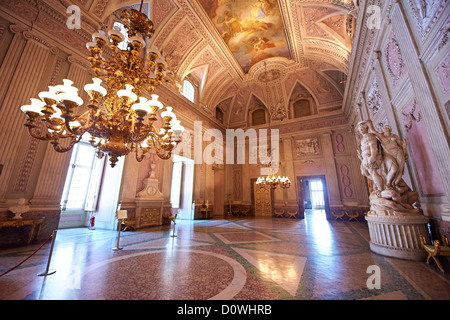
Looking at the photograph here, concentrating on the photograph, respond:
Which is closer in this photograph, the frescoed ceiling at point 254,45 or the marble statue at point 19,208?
the marble statue at point 19,208

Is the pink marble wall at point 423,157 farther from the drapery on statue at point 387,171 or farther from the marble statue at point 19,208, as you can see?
the marble statue at point 19,208

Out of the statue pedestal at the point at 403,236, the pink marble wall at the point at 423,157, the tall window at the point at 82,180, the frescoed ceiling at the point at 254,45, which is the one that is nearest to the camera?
the statue pedestal at the point at 403,236

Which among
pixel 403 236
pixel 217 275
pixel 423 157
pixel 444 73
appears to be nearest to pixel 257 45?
pixel 444 73

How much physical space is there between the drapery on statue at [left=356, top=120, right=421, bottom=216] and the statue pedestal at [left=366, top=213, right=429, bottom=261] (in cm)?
13

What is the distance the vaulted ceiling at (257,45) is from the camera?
648cm

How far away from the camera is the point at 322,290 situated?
73.2 inches

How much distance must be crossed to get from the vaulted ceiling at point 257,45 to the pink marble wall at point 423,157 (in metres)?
4.29

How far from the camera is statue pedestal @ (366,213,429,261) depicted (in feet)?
9.33

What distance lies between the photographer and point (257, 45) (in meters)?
8.52

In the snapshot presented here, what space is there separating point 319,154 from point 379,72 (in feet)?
20.3

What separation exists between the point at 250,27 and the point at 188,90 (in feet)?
13.8

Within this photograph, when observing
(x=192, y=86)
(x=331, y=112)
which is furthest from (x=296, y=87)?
(x=192, y=86)

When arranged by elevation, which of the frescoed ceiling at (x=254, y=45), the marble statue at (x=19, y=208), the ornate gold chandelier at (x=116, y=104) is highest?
the frescoed ceiling at (x=254, y=45)

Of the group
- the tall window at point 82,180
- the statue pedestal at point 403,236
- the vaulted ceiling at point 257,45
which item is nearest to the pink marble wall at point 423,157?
the statue pedestal at point 403,236
